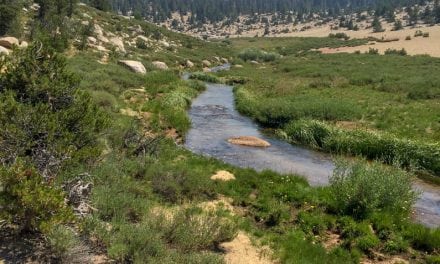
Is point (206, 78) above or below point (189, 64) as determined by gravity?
below

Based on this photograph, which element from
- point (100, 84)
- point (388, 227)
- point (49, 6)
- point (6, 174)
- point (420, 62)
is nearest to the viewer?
point (6, 174)

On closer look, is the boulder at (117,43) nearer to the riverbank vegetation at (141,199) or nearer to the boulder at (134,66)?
the boulder at (134,66)

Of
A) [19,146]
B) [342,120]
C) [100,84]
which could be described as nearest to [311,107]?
[342,120]

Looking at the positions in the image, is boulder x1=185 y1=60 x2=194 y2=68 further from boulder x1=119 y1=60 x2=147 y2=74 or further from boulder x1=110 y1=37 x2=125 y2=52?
boulder x1=119 y1=60 x2=147 y2=74

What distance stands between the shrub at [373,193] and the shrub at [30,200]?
10.5 meters

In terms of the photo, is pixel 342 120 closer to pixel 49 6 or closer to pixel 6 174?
pixel 6 174

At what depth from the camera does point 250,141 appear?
91.7ft

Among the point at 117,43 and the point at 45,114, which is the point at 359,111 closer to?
the point at 45,114

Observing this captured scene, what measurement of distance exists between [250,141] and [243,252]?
15106 millimetres

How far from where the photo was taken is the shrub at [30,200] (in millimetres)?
9508

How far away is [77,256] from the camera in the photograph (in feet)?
33.2

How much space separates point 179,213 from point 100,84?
23.3 metres

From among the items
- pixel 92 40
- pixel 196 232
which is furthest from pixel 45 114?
pixel 92 40

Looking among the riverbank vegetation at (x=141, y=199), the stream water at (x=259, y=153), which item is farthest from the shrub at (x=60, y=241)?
the stream water at (x=259, y=153)
